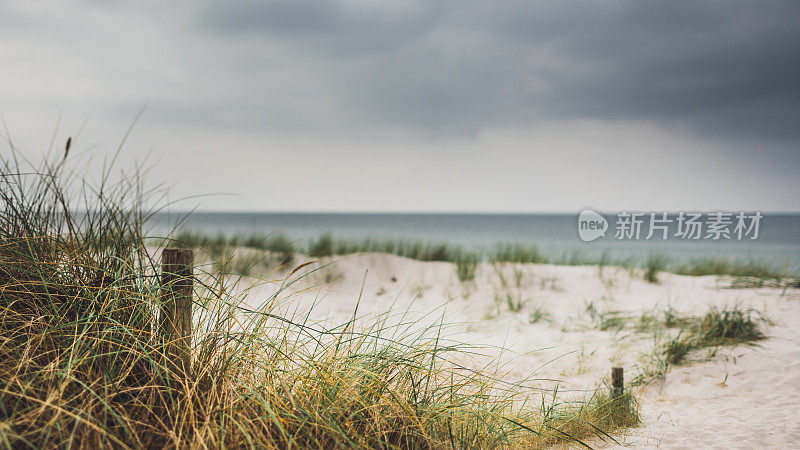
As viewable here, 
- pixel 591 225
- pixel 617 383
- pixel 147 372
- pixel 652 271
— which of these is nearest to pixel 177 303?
pixel 147 372

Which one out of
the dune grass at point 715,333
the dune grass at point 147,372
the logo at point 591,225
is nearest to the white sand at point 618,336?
the dune grass at point 715,333

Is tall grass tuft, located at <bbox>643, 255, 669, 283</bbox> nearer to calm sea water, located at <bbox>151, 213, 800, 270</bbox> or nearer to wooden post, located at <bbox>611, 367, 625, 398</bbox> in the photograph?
calm sea water, located at <bbox>151, 213, 800, 270</bbox>

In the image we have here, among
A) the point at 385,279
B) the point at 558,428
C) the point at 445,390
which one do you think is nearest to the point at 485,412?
the point at 445,390

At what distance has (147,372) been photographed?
1990 millimetres

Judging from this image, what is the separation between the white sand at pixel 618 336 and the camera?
3.07 m

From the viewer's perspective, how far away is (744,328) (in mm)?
4766

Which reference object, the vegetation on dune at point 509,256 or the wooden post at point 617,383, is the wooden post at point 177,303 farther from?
the vegetation on dune at point 509,256

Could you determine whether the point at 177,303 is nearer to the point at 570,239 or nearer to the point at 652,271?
the point at 652,271

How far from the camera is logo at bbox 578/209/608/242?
22.9 ft

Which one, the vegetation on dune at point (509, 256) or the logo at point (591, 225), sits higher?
the logo at point (591, 225)

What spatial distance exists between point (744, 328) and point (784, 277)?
2.89 metres

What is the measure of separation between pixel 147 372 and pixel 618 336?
479 centimetres

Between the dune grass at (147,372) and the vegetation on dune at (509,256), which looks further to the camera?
the vegetation on dune at (509,256)

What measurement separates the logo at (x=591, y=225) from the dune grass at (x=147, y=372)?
4956 mm
